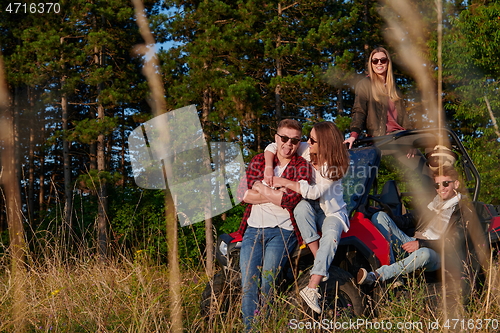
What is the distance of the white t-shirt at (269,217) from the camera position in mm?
3291

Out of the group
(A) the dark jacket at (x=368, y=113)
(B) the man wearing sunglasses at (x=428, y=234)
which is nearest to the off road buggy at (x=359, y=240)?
(B) the man wearing sunglasses at (x=428, y=234)

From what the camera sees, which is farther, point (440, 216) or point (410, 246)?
point (440, 216)

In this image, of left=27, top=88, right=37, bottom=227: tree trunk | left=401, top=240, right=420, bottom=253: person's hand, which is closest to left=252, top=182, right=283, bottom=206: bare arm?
left=401, top=240, right=420, bottom=253: person's hand

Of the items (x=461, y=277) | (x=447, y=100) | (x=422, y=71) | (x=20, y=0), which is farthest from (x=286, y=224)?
(x=20, y=0)

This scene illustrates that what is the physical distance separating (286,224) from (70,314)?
5.40 ft

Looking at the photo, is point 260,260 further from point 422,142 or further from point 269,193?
point 422,142

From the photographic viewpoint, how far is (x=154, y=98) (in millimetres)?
1185

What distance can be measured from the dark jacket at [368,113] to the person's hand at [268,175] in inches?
46.4

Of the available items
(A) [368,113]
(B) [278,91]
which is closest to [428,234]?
(A) [368,113]

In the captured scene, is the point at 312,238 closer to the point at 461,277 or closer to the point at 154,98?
the point at 461,277

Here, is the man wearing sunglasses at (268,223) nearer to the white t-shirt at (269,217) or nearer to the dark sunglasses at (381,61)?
the white t-shirt at (269,217)

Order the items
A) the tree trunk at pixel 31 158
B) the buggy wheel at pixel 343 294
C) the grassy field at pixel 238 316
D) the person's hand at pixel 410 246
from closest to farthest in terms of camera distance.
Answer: the grassy field at pixel 238 316 → the buggy wheel at pixel 343 294 → the person's hand at pixel 410 246 → the tree trunk at pixel 31 158

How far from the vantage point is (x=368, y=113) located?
4312 millimetres

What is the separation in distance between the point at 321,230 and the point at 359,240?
321mm
